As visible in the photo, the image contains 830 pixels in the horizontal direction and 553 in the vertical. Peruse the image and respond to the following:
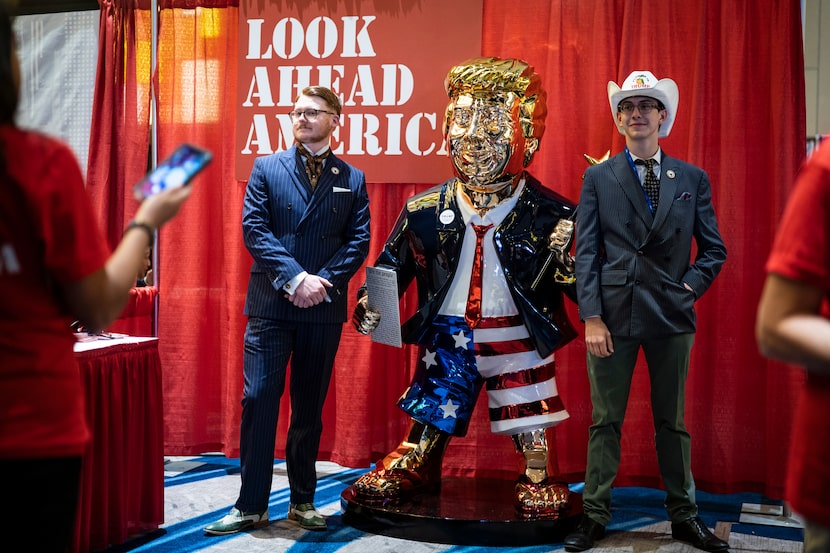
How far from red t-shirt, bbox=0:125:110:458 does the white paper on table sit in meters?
2.29

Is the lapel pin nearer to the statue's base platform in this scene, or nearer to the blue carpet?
the statue's base platform

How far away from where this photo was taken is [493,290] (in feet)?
12.2

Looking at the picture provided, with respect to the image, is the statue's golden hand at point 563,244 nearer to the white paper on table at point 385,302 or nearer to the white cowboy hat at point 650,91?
the white cowboy hat at point 650,91

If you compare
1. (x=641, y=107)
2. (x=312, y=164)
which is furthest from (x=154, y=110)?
(x=641, y=107)

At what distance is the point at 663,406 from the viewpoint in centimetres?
350

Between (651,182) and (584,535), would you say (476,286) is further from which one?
(584,535)

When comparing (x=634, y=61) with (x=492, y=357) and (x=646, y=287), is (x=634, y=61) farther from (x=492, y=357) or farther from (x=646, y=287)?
(x=492, y=357)

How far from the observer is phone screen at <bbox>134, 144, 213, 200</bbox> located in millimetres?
1615

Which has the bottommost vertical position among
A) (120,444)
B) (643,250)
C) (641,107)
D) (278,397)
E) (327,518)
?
(327,518)

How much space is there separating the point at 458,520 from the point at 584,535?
487mm

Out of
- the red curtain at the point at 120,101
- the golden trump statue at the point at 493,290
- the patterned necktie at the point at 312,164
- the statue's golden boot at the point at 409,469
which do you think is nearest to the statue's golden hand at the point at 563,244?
the golden trump statue at the point at 493,290

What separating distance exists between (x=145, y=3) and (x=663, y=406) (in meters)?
3.53

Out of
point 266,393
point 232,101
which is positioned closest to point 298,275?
point 266,393

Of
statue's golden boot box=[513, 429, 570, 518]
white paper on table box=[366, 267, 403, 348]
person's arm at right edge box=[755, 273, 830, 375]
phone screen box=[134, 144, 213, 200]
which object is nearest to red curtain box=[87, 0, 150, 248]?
white paper on table box=[366, 267, 403, 348]
